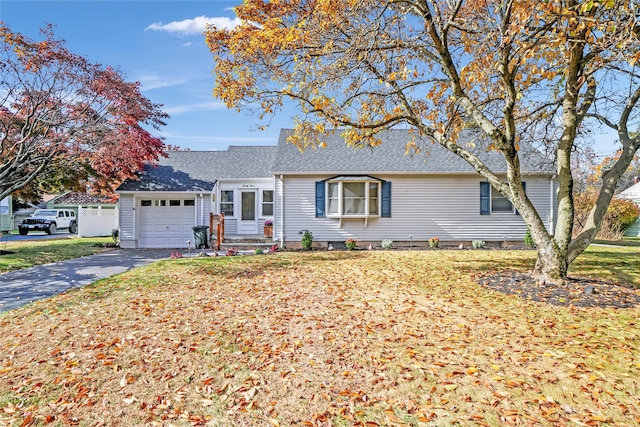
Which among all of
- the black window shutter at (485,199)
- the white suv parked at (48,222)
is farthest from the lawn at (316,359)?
the white suv parked at (48,222)

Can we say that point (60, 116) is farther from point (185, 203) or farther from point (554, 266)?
point (554, 266)

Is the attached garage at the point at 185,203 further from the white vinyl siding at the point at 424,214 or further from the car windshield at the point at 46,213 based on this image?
the car windshield at the point at 46,213

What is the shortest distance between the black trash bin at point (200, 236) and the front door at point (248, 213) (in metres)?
1.71

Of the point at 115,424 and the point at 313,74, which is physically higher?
the point at 313,74

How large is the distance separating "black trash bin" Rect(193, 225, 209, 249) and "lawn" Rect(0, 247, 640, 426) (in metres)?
7.32

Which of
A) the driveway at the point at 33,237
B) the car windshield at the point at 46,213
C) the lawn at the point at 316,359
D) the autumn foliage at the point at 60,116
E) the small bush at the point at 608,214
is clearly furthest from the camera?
the car windshield at the point at 46,213

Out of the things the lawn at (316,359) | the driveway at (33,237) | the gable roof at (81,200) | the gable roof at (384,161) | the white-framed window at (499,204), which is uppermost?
the gable roof at (384,161)

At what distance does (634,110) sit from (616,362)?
7.16m

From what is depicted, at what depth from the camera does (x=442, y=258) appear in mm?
11141

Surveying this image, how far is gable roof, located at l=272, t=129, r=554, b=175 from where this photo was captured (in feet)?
45.5

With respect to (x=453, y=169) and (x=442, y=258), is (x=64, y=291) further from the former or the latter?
(x=453, y=169)

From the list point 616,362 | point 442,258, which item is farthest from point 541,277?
point 442,258

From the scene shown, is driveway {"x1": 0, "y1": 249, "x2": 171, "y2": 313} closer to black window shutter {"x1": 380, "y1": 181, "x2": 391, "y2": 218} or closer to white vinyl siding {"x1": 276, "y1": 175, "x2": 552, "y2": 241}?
white vinyl siding {"x1": 276, "y1": 175, "x2": 552, "y2": 241}

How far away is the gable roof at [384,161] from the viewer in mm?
13859
